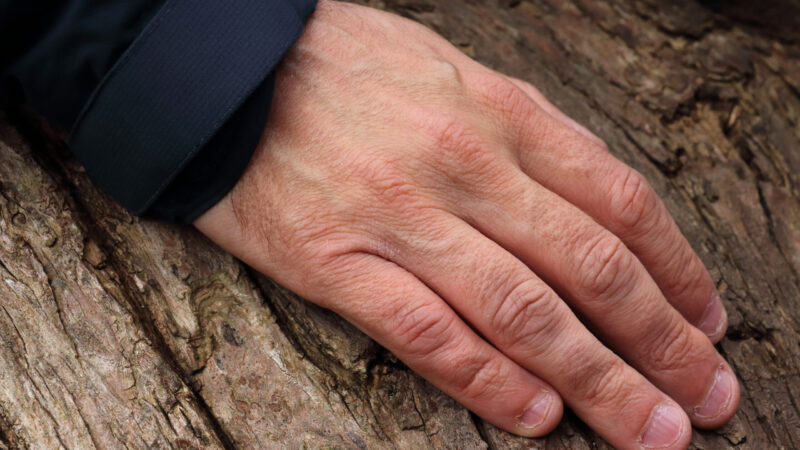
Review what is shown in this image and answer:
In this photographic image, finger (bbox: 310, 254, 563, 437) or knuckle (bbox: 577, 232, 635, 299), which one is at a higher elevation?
knuckle (bbox: 577, 232, 635, 299)

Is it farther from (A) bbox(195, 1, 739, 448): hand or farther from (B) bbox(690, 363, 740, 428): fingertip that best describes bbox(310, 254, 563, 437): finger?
(B) bbox(690, 363, 740, 428): fingertip

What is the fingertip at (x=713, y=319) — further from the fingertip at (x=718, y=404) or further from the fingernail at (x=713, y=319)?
the fingertip at (x=718, y=404)

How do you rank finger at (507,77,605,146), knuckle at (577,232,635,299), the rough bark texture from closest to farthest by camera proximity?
the rough bark texture, knuckle at (577,232,635,299), finger at (507,77,605,146)

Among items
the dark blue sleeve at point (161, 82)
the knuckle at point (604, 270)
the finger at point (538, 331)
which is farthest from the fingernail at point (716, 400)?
the dark blue sleeve at point (161, 82)

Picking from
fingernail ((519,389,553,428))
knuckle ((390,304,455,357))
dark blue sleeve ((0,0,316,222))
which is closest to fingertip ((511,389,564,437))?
fingernail ((519,389,553,428))

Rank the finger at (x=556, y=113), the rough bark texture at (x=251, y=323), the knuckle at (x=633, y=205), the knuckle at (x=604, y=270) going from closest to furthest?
1. the rough bark texture at (x=251, y=323)
2. the knuckle at (x=604, y=270)
3. the knuckle at (x=633, y=205)
4. the finger at (x=556, y=113)

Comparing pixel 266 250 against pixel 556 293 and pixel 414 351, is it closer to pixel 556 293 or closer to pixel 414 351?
pixel 414 351

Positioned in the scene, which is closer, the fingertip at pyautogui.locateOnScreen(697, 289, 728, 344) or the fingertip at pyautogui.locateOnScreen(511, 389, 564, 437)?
Answer: the fingertip at pyautogui.locateOnScreen(511, 389, 564, 437)

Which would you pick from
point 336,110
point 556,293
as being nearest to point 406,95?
point 336,110
